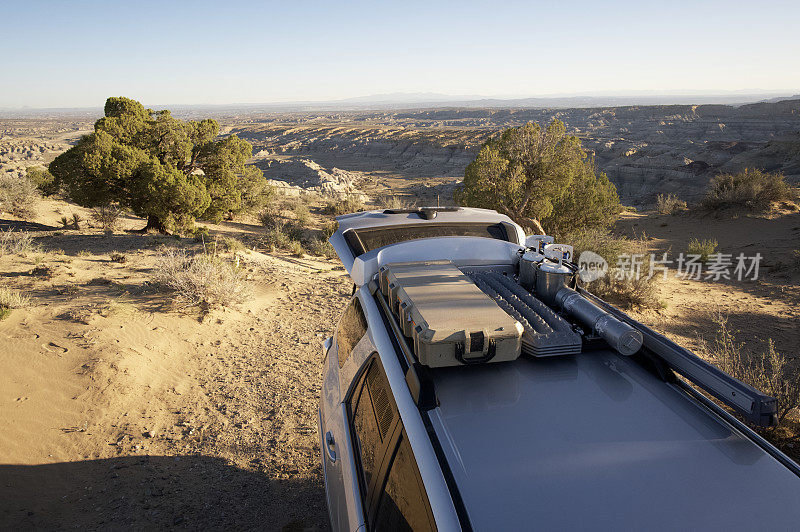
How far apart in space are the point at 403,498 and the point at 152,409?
3.87 meters

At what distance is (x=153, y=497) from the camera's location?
10.6 feet

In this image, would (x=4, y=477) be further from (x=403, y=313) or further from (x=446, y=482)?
(x=446, y=482)

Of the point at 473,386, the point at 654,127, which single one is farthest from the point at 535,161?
the point at 654,127

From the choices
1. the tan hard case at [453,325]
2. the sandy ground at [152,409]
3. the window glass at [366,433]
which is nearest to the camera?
the tan hard case at [453,325]

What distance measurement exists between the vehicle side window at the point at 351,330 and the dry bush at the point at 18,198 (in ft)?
55.6

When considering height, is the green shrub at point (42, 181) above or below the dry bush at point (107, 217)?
above

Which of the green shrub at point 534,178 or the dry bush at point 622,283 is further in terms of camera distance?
the green shrub at point 534,178

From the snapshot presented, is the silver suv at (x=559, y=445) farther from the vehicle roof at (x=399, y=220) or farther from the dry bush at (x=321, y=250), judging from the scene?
the dry bush at (x=321, y=250)

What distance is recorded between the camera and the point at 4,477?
10.7 ft

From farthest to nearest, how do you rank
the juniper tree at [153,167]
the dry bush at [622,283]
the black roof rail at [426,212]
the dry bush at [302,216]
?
the dry bush at [302,216] < the juniper tree at [153,167] < the dry bush at [622,283] < the black roof rail at [426,212]

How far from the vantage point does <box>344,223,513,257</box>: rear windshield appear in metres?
3.32

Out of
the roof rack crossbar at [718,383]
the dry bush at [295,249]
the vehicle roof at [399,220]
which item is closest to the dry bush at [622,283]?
the vehicle roof at [399,220]

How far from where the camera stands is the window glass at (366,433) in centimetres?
197

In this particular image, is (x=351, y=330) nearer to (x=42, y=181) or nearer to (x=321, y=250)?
(x=321, y=250)
